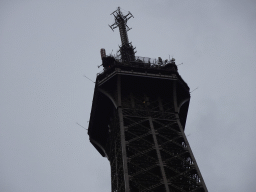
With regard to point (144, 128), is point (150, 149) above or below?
below

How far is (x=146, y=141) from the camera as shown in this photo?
5697 centimetres

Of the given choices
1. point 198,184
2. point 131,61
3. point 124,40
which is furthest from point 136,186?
point 124,40

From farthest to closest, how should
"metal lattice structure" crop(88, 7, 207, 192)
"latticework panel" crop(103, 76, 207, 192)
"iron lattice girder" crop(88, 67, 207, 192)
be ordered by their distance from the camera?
"metal lattice structure" crop(88, 7, 207, 192), "iron lattice girder" crop(88, 67, 207, 192), "latticework panel" crop(103, 76, 207, 192)

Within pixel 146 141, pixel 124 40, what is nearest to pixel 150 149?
pixel 146 141

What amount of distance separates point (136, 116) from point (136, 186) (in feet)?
43.8

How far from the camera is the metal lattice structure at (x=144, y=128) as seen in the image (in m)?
51.9

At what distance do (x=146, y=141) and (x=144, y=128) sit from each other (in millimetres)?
2782

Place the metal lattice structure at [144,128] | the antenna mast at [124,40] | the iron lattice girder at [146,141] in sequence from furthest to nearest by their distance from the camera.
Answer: the antenna mast at [124,40]
the metal lattice structure at [144,128]
the iron lattice girder at [146,141]

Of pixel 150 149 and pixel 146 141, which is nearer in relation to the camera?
pixel 150 149

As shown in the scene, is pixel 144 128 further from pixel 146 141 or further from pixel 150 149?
pixel 150 149

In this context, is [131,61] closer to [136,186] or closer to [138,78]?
[138,78]

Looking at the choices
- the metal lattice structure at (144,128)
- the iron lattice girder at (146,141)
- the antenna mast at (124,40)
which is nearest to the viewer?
the iron lattice girder at (146,141)

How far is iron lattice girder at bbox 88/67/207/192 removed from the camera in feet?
169

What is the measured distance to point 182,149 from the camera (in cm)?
5734
